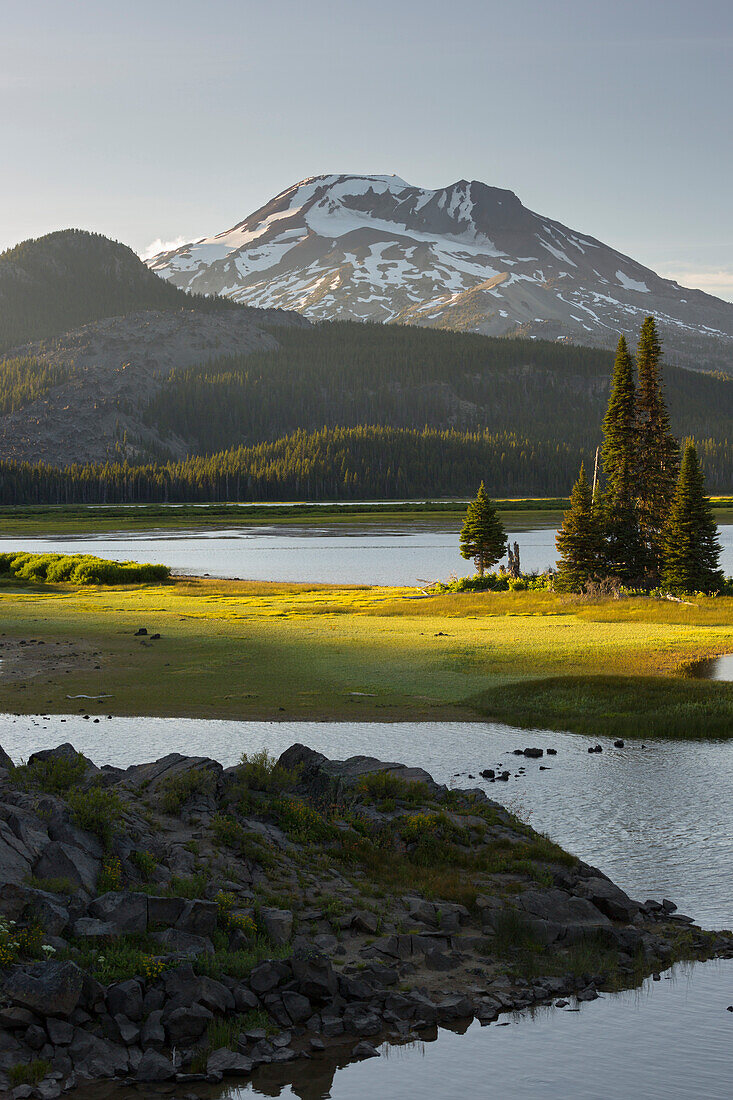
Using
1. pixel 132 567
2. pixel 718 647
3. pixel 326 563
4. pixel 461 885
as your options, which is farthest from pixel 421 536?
pixel 461 885

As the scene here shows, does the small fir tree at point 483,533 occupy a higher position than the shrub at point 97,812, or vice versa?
the small fir tree at point 483,533

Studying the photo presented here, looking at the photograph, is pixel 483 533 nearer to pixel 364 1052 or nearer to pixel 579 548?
pixel 579 548

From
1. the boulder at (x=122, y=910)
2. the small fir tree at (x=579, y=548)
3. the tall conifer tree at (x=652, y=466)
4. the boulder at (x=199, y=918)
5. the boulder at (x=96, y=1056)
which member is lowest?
the boulder at (x=96, y=1056)

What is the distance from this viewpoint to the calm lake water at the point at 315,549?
3526 inches

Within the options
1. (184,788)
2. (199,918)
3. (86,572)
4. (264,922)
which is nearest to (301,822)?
(184,788)

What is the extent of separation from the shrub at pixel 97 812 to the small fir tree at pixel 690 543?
53775 mm

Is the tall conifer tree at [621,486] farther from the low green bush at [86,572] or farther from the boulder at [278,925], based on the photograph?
the boulder at [278,925]

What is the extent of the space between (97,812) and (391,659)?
85.7ft

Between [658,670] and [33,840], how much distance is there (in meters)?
26.8

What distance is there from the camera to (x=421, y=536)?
143 metres

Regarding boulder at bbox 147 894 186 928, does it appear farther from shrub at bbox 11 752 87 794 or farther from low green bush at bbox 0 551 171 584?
low green bush at bbox 0 551 171 584

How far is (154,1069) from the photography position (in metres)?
11.1

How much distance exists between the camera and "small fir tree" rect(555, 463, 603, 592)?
63.9m

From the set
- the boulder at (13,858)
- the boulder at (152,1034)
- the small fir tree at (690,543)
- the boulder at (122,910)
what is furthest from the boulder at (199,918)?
the small fir tree at (690,543)
